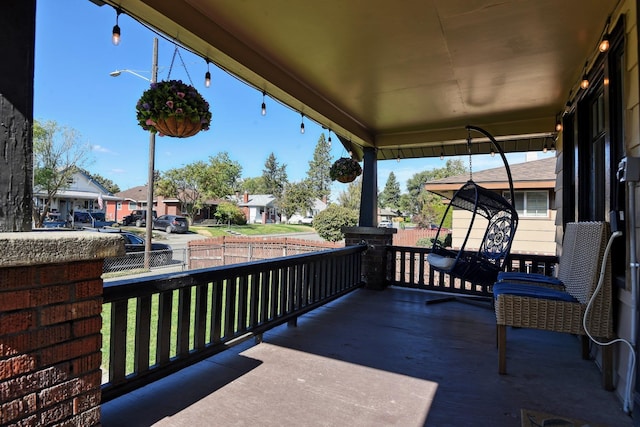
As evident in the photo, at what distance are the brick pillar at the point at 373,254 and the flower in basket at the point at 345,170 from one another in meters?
0.85

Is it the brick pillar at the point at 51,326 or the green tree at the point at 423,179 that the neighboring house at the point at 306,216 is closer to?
the green tree at the point at 423,179

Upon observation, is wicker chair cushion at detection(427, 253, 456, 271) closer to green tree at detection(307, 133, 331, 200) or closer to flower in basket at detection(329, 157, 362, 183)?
flower in basket at detection(329, 157, 362, 183)

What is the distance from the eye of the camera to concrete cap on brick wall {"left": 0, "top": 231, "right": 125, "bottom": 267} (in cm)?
111

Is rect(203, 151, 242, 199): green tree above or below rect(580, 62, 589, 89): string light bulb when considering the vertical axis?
above

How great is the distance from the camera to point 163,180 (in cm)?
2180

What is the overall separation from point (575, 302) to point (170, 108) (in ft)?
9.26

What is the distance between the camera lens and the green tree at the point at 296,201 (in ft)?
108

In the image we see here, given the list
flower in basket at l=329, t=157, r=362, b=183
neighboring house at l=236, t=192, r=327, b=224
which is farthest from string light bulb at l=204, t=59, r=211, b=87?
neighboring house at l=236, t=192, r=327, b=224

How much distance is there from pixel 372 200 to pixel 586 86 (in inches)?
116

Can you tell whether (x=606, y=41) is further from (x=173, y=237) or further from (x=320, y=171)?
(x=320, y=171)

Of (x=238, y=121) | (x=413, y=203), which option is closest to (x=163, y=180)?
(x=238, y=121)

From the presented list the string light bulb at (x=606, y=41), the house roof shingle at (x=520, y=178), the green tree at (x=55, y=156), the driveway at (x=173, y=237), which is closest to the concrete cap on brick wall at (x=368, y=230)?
the string light bulb at (x=606, y=41)

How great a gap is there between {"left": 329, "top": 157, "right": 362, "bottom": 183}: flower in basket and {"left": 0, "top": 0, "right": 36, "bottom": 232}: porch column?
3.52 m

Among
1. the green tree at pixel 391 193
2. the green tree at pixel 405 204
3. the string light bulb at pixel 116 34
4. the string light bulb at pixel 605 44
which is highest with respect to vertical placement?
the green tree at pixel 391 193
